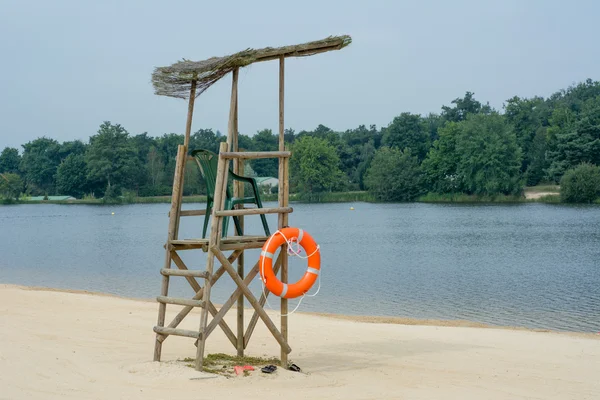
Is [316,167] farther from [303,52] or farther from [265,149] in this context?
[303,52]

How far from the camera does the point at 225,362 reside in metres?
6.51

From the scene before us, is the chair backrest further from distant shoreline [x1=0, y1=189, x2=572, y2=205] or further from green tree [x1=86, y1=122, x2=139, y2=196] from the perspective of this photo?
green tree [x1=86, y1=122, x2=139, y2=196]

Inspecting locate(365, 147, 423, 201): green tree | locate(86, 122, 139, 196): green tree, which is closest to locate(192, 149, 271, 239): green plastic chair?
locate(365, 147, 423, 201): green tree

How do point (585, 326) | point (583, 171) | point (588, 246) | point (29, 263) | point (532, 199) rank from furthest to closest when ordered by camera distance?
point (532, 199) < point (583, 171) < point (588, 246) < point (29, 263) < point (585, 326)

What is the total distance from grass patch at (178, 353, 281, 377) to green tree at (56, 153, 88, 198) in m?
97.0

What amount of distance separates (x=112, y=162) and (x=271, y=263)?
3651 inches

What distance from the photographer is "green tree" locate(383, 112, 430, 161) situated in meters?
89.8

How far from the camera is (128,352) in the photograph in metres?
7.12

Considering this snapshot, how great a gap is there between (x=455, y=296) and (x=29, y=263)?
1603 cm

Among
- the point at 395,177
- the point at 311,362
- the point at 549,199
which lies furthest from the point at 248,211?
the point at 395,177

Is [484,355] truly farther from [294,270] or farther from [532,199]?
[532,199]

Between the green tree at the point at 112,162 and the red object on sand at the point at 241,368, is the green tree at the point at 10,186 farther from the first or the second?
the red object on sand at the point at 241,368

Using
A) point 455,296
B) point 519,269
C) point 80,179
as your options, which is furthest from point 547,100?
point 455,296

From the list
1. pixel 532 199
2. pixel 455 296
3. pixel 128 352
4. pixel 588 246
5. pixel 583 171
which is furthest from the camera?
pixel 532 199
